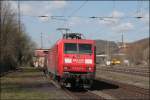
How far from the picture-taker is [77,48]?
90.1ft

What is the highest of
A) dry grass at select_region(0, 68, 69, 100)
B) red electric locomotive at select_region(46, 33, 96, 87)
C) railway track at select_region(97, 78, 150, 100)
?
red electric locomotive at select_region(46, 33, 96, 87)

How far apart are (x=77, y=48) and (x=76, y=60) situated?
825mm

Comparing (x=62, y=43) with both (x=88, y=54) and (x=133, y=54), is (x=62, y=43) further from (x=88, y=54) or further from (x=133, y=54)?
(x=133, y=54)

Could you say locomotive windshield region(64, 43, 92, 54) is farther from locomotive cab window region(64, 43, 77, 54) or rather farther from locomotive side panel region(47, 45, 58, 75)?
locomotive side panel region(47, 45, 58, 75)

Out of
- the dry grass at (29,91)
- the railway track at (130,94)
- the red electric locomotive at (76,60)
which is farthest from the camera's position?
the red electric locomotive at (76,60)

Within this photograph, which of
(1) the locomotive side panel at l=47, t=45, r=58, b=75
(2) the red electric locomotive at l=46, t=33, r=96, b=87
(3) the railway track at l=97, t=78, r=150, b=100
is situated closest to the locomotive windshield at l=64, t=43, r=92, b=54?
(2) the red electric locomotive at l=46, t=33, r=96, b=87

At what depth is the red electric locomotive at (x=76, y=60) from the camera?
26.9 meters

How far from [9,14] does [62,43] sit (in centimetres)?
3822

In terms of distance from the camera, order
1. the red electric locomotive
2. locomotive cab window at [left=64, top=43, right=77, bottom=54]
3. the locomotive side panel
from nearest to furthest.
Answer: the red electric locomotive → locomotive cab window at [left=64, top=43, right=77, bottom=54] → the locomotive side panel

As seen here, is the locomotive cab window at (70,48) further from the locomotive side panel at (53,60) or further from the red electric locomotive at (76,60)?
the locomotive side panel at (53,60)

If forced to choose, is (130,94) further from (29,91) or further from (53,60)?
(53,60)

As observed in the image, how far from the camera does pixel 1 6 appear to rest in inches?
2338

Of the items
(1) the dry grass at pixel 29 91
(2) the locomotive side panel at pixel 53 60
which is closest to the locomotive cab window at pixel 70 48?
(2) the locomotive side panel at pixel 53 60

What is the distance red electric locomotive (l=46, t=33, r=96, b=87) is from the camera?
26906 millimetres
